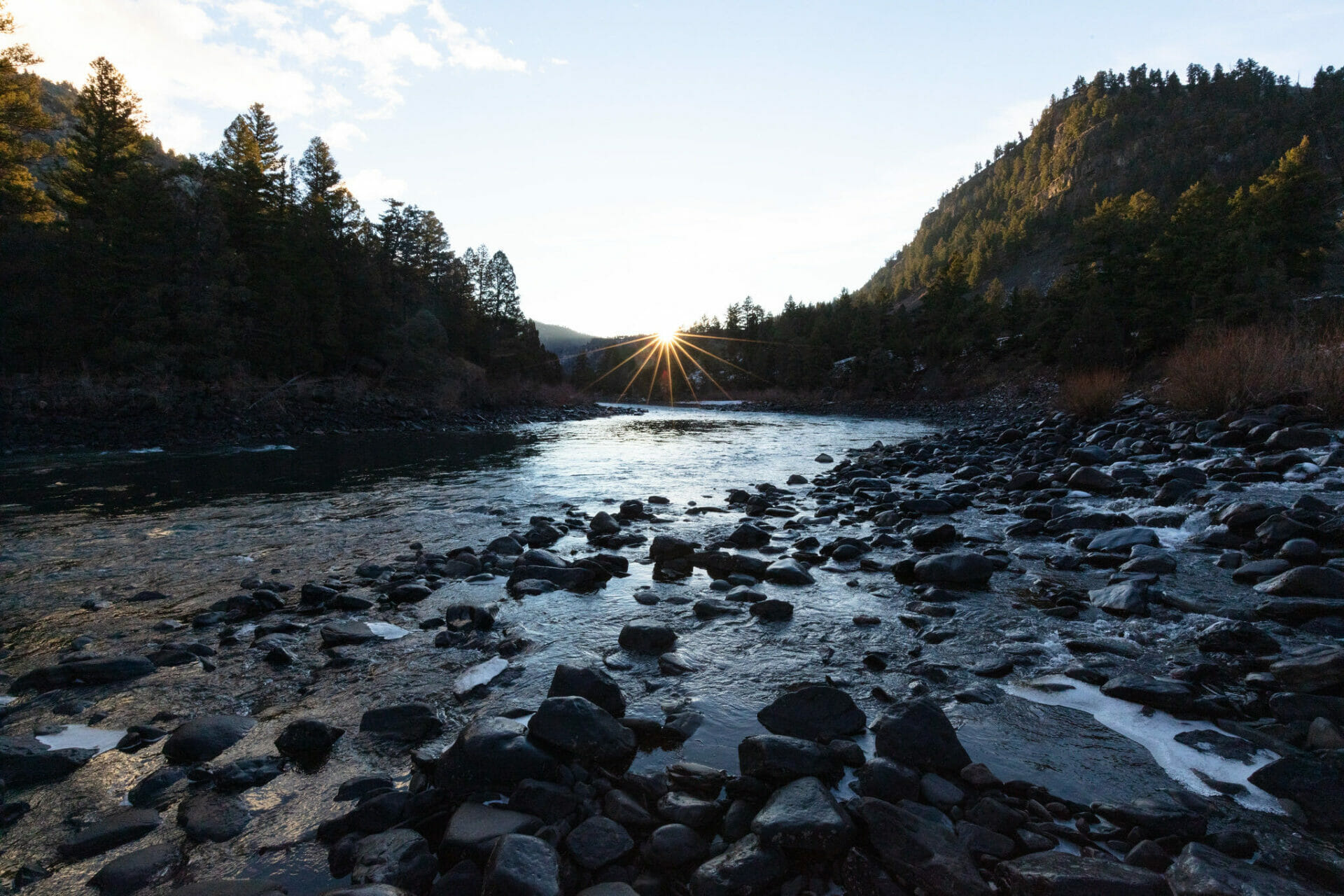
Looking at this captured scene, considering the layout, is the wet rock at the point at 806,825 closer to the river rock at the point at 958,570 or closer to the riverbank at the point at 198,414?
the river rock at the point at 958,570

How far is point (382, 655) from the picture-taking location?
4762mm

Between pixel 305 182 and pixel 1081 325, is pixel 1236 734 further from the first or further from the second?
pixel 305 182

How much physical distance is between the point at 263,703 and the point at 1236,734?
19.7 ft

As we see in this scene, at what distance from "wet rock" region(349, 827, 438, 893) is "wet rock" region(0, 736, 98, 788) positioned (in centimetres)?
208

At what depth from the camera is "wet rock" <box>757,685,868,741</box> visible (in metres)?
3.46

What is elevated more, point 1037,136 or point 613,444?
point 1037,136

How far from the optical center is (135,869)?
247 centimetres

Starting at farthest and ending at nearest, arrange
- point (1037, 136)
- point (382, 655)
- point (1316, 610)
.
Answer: point (1037, 136) → point (382, 655) → point (1316, 610)

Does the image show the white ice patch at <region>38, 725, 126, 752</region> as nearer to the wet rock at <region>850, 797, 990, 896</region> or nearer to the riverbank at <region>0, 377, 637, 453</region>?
the wet rock at <region>850, 797, 990, 896</region>

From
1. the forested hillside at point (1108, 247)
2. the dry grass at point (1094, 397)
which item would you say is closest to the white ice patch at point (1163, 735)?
the dry grass at point (1094, 397)

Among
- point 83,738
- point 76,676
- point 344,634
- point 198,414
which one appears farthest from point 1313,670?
point 198,414

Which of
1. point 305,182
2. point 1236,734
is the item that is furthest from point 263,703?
point 305,182

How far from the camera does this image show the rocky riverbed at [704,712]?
8.05 feet

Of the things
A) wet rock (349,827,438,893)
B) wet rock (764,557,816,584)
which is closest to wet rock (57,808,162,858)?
wet rock (349,827,438,893)
